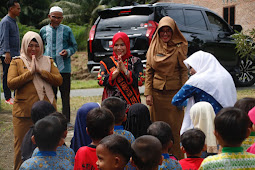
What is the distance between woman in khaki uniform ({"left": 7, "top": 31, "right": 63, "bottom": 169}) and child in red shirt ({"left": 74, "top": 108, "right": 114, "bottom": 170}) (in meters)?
1.97

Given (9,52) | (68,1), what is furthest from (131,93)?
(68,1)

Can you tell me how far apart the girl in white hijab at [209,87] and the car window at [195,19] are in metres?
6.24

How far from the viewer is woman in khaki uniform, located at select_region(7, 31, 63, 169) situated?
202 inches

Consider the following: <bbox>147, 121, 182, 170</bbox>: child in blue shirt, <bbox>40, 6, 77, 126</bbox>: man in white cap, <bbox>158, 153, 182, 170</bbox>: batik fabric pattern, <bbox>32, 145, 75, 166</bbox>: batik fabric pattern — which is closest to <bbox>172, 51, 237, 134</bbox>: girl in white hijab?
<bbox>147, 121, 182, 170</bbox>: child in blue shirt

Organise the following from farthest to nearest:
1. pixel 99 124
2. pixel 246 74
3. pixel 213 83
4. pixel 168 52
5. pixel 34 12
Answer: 1. pixel 34 12
2. pixel 246 74
3. pixel 168 52
4. pixel 213 83
5. pixel 99 124

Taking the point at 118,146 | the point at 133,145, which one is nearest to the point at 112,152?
the point at 118,146

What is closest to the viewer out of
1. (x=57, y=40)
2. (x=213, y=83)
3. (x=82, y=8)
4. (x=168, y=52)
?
(x=213, y=83)

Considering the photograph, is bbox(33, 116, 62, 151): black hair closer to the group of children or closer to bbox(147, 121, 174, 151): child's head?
the group of children

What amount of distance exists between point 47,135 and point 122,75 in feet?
7.96

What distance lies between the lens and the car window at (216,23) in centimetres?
1116

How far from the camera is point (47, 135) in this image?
3.24 metres

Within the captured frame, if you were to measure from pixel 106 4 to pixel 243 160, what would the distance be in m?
30.7

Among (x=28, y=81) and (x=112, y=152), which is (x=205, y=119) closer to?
(x=112, y=152)

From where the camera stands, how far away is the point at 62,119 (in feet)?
12.3
